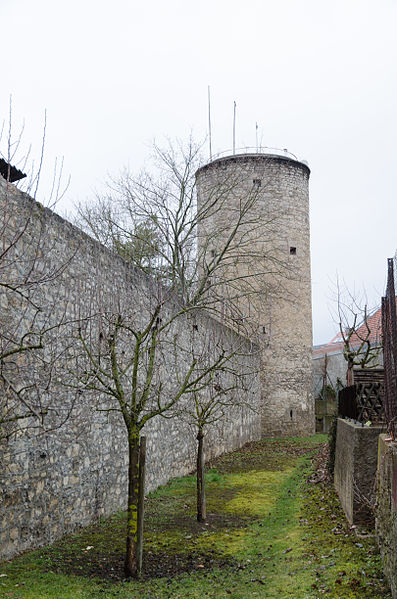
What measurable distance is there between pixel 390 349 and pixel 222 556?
2998 mm

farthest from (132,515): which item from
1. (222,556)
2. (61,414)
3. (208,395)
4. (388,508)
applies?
(208,395)

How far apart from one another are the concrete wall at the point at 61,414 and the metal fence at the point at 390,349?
2483 millimetres

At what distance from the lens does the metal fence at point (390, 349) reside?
454 centimetres

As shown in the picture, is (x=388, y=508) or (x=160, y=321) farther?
(x=160, y=321)

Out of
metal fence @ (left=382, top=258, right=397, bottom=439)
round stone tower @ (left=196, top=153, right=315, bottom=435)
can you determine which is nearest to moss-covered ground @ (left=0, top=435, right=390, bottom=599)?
metal fence @ (left=382, top=258, right=397, bottom=439)

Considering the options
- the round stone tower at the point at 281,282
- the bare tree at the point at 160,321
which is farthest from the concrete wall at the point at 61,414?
the round stone tower at the point at 281,282

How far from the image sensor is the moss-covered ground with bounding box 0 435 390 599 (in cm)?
483

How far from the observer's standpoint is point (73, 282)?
6961 mm

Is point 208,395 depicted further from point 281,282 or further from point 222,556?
point 281,282

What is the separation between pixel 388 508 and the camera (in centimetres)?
445

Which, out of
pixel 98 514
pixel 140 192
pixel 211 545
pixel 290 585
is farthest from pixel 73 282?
pixel 140 192

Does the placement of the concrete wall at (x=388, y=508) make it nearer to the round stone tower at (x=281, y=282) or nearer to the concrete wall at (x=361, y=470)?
the concrete wall at (x=361, y=470)

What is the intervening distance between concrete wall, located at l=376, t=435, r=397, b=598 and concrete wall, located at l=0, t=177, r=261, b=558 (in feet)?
7.89

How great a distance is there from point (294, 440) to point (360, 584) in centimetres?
1554
